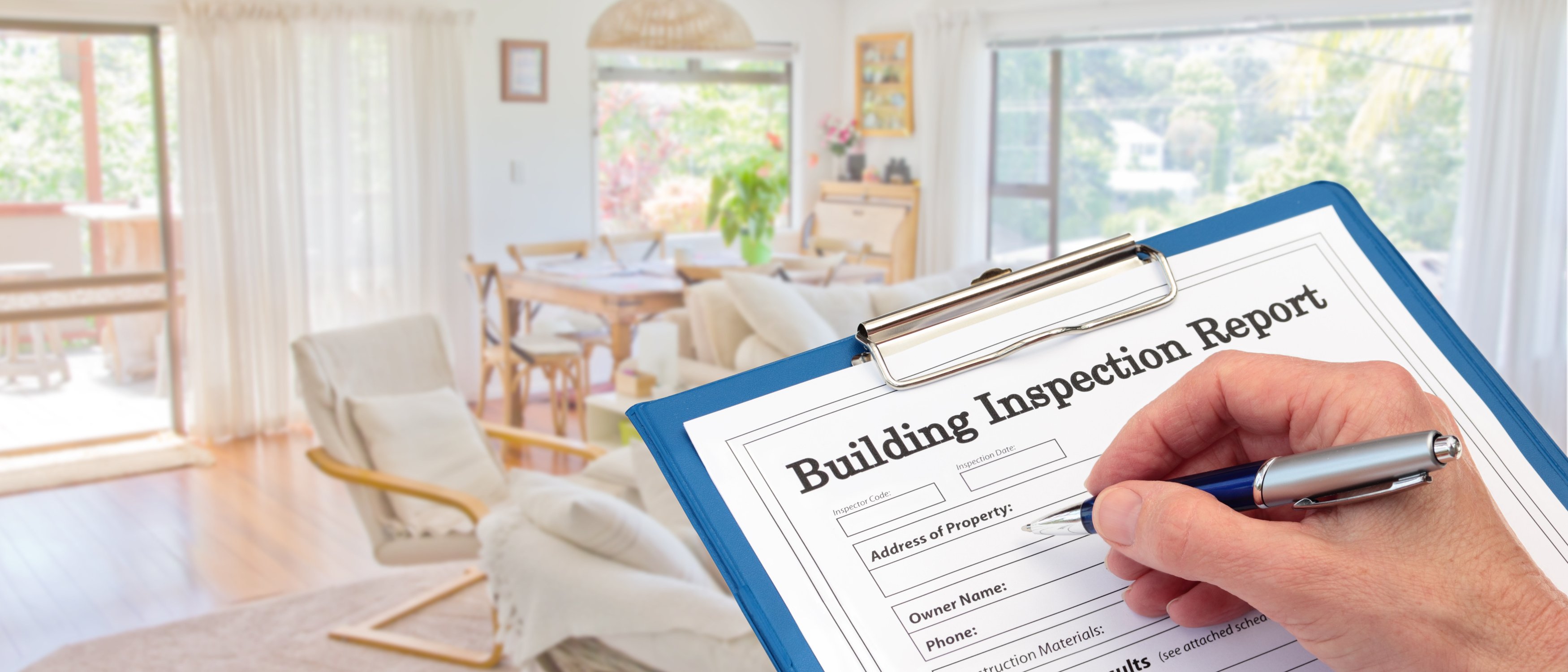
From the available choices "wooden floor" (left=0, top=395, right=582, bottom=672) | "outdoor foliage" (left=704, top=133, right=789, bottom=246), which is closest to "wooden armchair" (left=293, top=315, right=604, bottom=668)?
"wooden floor" (left=0, top=395, right=582, bottom=672)

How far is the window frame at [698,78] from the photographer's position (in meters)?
6.01

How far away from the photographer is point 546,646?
1.95 m

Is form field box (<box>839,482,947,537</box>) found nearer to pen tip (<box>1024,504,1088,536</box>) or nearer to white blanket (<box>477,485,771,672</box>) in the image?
pen tip (<box>1024,504,1088,536</box>)

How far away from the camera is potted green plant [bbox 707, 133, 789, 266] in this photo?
195 inches

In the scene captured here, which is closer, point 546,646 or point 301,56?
point 546,646

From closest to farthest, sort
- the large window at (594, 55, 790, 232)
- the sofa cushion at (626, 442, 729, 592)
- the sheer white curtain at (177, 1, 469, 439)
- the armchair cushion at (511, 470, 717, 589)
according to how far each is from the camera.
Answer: the armchair cushion at (511, 470, 717, 589) < the sofa cushion at (626, 442, 729, 592) < the sheer white curtain at (177, 1, 469, 439) < the large window at (594, 55, 790, 232)

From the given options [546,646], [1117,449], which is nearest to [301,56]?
[546,646]

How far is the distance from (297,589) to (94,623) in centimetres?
53

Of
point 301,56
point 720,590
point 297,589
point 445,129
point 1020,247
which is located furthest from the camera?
point 1020,247

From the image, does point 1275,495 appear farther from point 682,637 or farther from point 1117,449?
point 682,637

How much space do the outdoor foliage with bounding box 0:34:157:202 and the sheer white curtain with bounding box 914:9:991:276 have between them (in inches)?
157

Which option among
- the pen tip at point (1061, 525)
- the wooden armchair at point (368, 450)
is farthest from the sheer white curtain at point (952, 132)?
the pen tip at point (1061, 525)

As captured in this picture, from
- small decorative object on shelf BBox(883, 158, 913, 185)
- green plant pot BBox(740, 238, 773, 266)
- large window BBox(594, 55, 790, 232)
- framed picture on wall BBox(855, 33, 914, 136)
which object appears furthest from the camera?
small decorative object on shelf BBox(883, 158, 913, 185)

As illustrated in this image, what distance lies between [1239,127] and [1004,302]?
570cm
